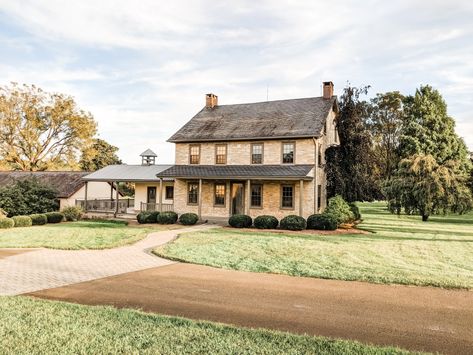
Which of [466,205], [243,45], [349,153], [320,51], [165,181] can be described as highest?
[243,45]

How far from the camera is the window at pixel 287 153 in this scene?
2347 cm

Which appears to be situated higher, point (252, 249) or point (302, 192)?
point (302, 192)

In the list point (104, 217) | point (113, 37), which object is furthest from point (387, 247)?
point (104, 217)

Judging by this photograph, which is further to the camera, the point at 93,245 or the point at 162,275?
the point at 93,245

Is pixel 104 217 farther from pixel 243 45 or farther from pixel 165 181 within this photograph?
pixel 243 45

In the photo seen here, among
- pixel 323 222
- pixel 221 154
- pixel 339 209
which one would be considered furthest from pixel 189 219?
pixel 339 209

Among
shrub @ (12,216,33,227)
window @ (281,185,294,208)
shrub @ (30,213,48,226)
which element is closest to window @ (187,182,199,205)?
window @ (281,185,294,208)

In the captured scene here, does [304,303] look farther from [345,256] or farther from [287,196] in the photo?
[287,196]

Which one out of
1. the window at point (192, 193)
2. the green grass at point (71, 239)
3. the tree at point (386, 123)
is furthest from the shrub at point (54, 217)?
the tree at point (386, 123)

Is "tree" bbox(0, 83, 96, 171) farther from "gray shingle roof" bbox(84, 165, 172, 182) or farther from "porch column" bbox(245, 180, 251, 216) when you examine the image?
"porch column" bbox(245, 180, 251, 216)

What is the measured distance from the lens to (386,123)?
167 feet

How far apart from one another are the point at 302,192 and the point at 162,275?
47.2 ft

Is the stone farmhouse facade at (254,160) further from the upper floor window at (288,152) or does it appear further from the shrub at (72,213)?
the shrub at (72,213)

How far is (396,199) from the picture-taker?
91.3 ft
